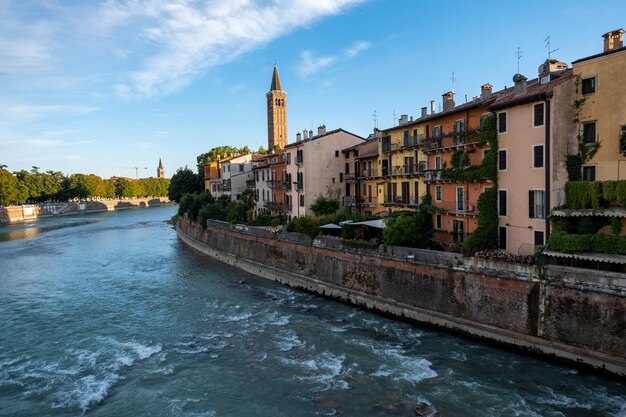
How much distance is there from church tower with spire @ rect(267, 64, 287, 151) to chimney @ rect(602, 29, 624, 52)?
9321 centimetres

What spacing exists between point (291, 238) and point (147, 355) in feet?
52.4

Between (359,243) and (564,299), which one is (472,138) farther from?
(564,299)

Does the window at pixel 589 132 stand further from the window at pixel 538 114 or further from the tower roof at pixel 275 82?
the tower roof at pixel 275 82

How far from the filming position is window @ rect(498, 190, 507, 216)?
933 inches

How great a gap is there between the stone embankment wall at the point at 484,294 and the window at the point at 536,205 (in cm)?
387

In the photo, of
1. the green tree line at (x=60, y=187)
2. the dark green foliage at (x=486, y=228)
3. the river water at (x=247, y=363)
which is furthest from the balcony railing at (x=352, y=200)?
the green tree line at (x=60, y=187)

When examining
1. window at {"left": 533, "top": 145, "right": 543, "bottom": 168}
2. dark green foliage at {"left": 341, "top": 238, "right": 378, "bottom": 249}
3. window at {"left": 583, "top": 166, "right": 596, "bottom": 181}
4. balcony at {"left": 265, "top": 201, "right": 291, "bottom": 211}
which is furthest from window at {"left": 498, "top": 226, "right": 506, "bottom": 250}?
balcony at {"left": 265, "top": 201, "right": 291, "bottom": 211}

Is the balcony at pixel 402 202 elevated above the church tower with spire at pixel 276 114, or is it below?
below

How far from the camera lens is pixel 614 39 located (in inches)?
861

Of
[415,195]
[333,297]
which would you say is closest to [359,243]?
[333,297]

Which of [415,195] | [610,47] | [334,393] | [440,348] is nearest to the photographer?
[334,393]

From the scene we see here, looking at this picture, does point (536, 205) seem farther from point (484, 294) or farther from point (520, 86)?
point (520, 86)

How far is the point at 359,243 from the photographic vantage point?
92.7ft

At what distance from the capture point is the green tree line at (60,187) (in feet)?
373
